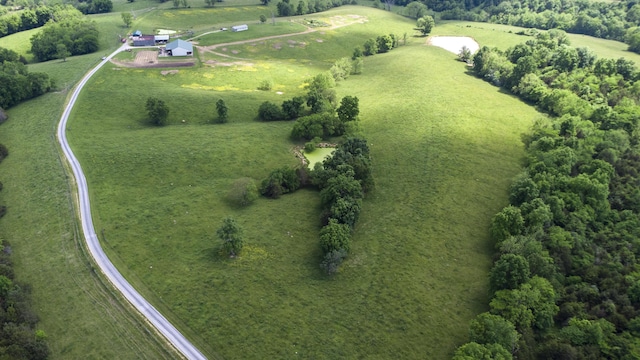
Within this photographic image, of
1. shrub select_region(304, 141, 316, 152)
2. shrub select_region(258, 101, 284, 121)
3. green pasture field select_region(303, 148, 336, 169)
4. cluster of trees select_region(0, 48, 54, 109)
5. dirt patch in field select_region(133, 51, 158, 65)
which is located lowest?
green pasture field select_region(303, 148, 336, 169)

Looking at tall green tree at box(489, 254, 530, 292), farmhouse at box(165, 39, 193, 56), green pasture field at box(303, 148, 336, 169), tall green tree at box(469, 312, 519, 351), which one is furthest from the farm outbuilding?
tall green tree at box(469, 312, 519, 351)

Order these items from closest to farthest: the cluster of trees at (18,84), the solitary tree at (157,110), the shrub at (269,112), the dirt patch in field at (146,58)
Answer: the solitary tree at (157,110) → the cluster of trees at (18,84) → the shrub at (269,112) → the dirt patch in field at (146,58)

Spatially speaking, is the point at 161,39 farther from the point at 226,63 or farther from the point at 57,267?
the point at 57,267

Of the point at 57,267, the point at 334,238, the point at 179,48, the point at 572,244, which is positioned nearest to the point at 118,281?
the point at 57,267

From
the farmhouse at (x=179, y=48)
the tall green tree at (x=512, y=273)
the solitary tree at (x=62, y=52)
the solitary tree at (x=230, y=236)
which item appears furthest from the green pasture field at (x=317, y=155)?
the solitary tree at (x=62, y=52)

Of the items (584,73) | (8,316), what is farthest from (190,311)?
(584,73)

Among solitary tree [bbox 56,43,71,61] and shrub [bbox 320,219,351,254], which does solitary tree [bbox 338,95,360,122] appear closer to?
shrub [bbox 320,219,351,254]

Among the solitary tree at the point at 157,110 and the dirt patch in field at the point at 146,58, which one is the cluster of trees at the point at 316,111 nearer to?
the solitary tree at the point at 157,110
